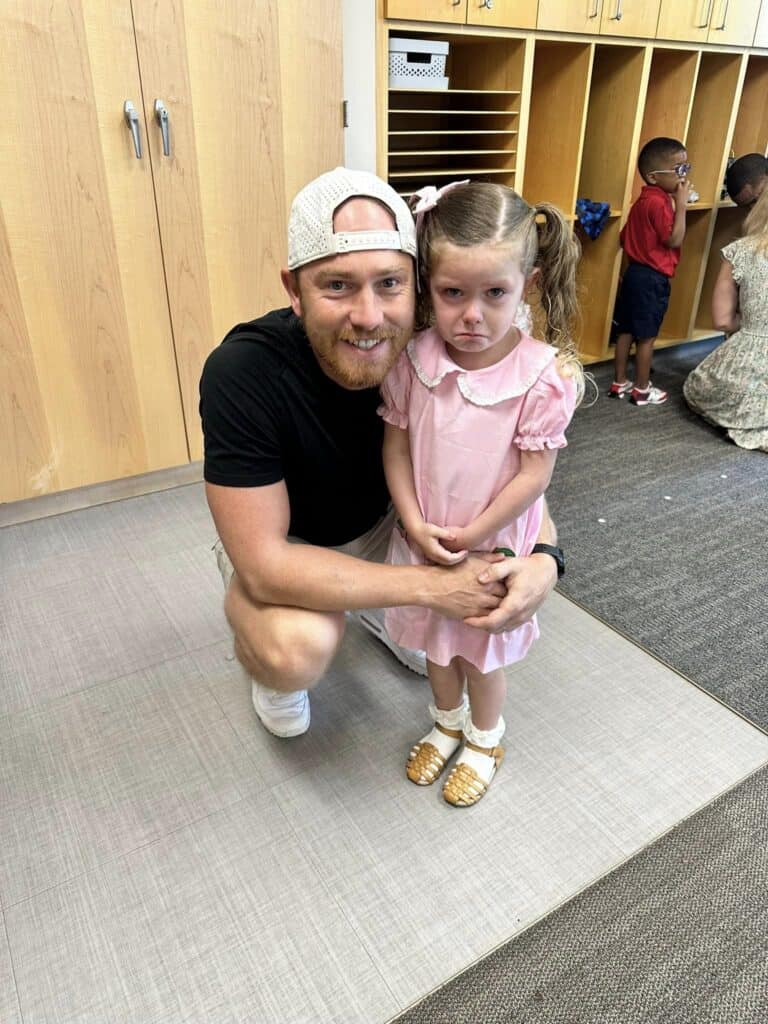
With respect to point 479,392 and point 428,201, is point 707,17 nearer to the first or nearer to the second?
point 428,201

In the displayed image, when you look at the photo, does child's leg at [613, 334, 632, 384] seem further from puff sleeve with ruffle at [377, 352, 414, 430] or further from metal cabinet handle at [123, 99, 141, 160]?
puff sleeve with ruffle at [377, 352, 414, 430]

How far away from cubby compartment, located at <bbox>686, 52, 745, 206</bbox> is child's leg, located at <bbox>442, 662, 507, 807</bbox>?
126 inches

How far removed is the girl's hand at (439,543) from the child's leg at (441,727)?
27cm

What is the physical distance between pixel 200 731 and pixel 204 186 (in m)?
1.62

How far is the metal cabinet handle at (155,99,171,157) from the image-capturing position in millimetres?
2053

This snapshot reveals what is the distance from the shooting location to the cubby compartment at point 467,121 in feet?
8.98

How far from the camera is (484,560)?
1192 millimetres

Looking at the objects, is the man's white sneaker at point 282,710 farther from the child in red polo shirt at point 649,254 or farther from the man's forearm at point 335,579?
the child in red polo shirt at point 649,254

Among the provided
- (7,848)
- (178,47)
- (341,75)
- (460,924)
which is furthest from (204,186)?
(460,924)

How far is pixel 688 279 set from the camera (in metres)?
3.86

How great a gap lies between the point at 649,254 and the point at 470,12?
1.30 m

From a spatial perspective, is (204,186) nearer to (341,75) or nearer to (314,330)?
(341,75)

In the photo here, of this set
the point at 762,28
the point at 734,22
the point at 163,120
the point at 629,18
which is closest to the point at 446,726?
the point at 163,120

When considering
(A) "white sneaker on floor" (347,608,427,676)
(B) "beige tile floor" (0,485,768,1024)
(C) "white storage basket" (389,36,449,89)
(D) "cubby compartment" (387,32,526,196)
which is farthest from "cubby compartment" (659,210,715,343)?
(A) "white sneaker on floor" (347,608,427,676)
